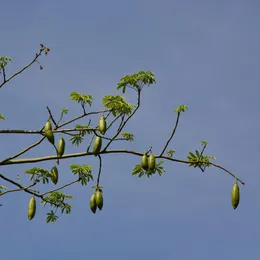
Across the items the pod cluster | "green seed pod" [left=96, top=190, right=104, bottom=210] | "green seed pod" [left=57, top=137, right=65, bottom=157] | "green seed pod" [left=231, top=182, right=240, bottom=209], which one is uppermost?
"green seed pod" [left=57, top=137, right=65, bottom=157]

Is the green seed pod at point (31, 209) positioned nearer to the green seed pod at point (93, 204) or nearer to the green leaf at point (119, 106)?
the green seed pod at point (93, 204)

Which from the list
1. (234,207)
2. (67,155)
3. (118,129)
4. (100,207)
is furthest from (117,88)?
(234,207)

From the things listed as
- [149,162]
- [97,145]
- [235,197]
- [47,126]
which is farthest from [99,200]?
[235,197]

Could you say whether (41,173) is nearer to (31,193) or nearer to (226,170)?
(31,193)

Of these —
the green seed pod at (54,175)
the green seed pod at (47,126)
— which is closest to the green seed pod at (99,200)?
the green seed pod at (54,175)

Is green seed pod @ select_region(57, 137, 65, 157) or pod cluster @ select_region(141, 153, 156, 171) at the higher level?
green seed pod @ select_region(57, 137, 65, 157)

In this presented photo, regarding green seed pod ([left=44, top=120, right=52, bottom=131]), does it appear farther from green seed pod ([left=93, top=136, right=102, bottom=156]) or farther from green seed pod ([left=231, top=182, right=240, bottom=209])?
green seed pod ([left=231, top=182, right=240, bottom=209])

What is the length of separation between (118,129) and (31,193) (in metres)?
1.97

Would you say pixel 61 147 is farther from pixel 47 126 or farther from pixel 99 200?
pixel 99 200

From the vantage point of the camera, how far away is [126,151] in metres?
8.84

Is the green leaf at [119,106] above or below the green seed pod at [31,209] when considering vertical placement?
above

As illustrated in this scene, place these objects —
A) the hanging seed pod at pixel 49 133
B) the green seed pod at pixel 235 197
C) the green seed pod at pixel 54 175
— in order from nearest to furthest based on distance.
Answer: the green seed pod at pixel 235 197 < the hanging seed pod at pixel 49 133 < the green seed pod at pixel 54 175

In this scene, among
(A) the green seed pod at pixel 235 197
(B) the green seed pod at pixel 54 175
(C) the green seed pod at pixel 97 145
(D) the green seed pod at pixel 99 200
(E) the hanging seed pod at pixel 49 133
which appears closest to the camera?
(A) the green seed pod at pixel 235 197

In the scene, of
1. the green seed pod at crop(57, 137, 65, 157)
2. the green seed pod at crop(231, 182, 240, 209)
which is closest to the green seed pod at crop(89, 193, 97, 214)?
the green seed pod at crop(57, 137, 65, 157)
